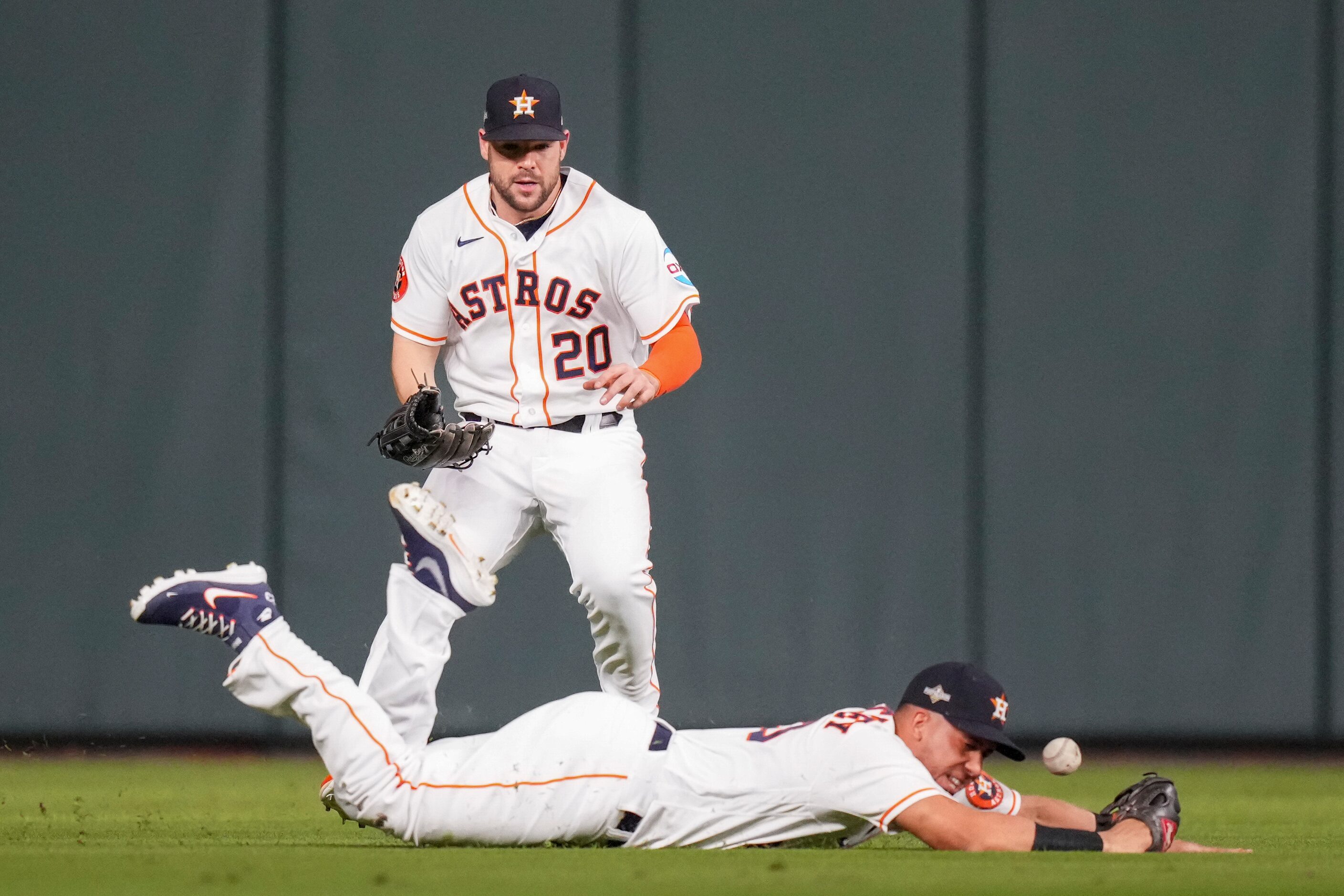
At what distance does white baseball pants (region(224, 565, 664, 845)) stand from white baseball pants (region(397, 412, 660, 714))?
0.62 meters

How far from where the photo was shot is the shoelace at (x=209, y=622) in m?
3.35

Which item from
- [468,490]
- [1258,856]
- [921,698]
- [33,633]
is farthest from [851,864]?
[33,633]

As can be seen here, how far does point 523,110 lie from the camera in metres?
3.94

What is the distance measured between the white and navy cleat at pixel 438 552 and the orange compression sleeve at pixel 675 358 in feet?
2.04

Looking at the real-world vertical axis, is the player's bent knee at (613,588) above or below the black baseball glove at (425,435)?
below

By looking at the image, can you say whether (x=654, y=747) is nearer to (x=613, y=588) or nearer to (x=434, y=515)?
(x=613, y=588)

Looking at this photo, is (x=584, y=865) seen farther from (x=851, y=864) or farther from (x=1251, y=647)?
(x=1251, y=647)

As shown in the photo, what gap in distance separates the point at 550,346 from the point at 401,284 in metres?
0.45

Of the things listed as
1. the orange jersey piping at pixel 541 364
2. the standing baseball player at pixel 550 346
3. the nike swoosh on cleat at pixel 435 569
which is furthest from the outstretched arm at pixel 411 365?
the nike swoosh on cleat at pixel 435 569

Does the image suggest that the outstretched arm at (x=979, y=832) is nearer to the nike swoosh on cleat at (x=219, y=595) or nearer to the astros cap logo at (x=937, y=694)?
the astros cap logo at (x=937, y=694)

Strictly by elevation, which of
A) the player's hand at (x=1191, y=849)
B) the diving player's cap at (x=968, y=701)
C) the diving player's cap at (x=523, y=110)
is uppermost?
the diving player's cap at (x=523, y=110)

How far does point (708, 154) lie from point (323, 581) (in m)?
2.16

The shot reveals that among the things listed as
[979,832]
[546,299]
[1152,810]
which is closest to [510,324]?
[546,299]

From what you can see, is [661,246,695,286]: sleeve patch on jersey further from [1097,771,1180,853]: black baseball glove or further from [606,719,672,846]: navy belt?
[1097,771,1180,853]: black baseball glove
